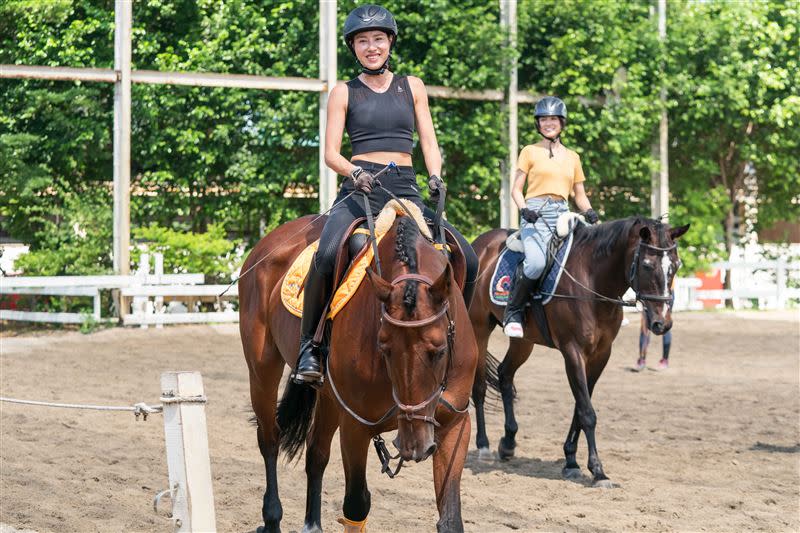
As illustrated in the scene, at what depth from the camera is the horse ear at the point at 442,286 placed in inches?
171

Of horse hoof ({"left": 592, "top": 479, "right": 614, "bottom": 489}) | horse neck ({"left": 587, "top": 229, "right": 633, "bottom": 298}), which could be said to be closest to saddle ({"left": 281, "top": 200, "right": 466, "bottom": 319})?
horse hoof ({"left": 592, "top": 479, "right": 614, "bottom": 489})

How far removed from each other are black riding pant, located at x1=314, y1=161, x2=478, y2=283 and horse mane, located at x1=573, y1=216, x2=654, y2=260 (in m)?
3.35

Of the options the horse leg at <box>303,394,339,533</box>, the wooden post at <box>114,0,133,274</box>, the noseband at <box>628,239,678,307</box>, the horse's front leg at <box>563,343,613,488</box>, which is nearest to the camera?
the horse leg at <box>303,394,339,533</box>

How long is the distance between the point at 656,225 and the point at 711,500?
2.30m

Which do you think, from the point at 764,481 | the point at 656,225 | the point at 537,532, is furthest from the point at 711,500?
the point at 656,225

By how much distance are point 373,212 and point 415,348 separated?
1.32m

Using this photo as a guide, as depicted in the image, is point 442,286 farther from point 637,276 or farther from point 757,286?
point 757,286

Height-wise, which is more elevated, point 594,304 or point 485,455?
point 594,304

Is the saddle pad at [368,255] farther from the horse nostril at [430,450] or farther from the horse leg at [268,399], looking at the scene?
the horse leg at [268,399]

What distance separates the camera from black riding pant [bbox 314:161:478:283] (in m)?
5.29

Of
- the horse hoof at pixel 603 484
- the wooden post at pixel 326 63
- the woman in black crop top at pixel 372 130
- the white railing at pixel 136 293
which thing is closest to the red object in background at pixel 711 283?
the wooden post at pixel 326 63

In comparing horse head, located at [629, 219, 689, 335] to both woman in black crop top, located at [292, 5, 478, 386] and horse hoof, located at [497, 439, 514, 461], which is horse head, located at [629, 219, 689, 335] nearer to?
horse hoof, located at [497, 439, 514, 461]

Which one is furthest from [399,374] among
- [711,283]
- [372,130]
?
[711,283]

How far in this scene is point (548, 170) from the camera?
9086mm
